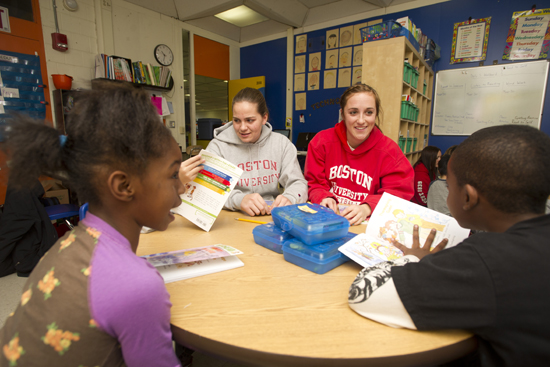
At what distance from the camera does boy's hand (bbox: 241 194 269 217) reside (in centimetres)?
131

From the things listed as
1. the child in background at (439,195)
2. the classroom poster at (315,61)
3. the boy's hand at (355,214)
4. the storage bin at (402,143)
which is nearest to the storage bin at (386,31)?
the storage bin at (402,143)

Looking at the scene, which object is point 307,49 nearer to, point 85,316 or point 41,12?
point 41,12

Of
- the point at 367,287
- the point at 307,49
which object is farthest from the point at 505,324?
the point at 307,49

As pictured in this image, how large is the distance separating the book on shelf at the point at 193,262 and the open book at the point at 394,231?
12.4 inches

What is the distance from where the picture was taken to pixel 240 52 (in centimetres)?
622

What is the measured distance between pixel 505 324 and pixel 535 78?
465cm

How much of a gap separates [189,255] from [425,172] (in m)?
2.99

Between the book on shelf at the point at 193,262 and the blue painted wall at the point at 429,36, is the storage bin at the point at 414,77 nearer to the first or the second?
the blue painted wall at the point at 429,36

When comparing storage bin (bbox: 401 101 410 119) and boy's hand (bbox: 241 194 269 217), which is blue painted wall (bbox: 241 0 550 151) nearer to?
storage bin (bbox: 401 101 410 119)

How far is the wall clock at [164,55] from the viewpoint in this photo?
15.2ft

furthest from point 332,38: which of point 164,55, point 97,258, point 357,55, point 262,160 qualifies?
point 97,258

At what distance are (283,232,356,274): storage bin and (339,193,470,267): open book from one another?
0.03m

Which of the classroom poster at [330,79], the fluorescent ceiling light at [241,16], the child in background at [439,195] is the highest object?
the fluorescent ceiling light at [241,16]

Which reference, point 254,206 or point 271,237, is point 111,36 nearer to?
point 254,206
